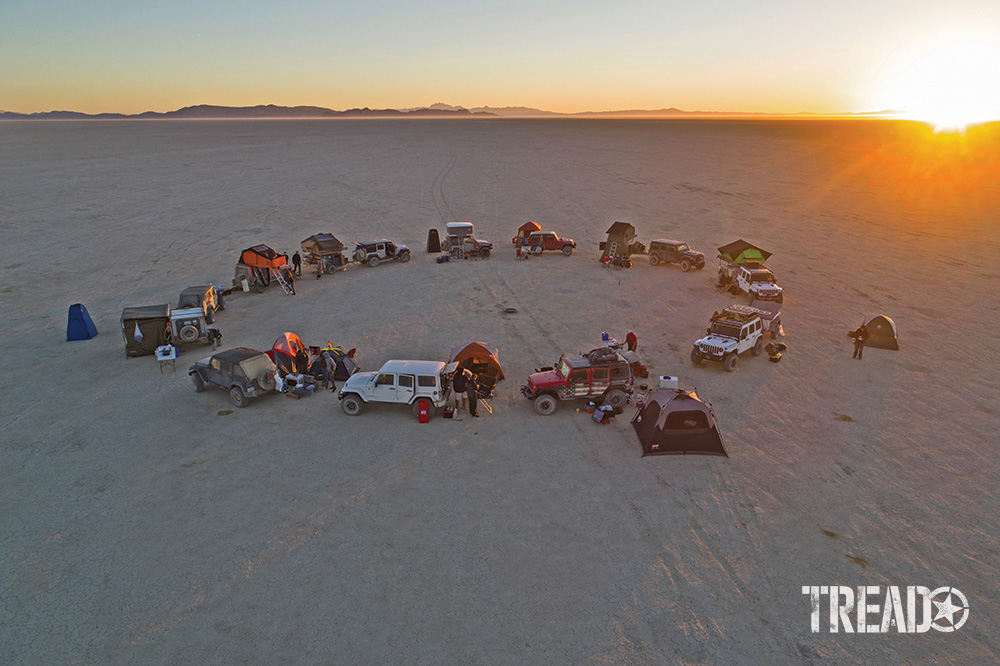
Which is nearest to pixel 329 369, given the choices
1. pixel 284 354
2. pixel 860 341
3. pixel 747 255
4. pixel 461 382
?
pixel 284 354

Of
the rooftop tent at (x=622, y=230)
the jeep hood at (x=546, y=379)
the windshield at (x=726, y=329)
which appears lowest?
the jeep hood at (x=546, y=379)

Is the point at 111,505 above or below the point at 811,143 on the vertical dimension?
below

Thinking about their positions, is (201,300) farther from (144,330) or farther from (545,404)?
(545,404)

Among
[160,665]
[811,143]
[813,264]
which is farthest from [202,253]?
[811,143]

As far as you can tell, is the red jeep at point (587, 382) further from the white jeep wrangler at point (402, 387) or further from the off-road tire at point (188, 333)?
the off-road tire at point (188, 333)

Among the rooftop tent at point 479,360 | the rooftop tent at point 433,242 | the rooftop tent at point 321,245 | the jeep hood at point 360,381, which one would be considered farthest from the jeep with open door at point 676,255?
the jeep hood at point 360,381

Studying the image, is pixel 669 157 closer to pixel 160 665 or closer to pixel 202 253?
pixel 202 253
